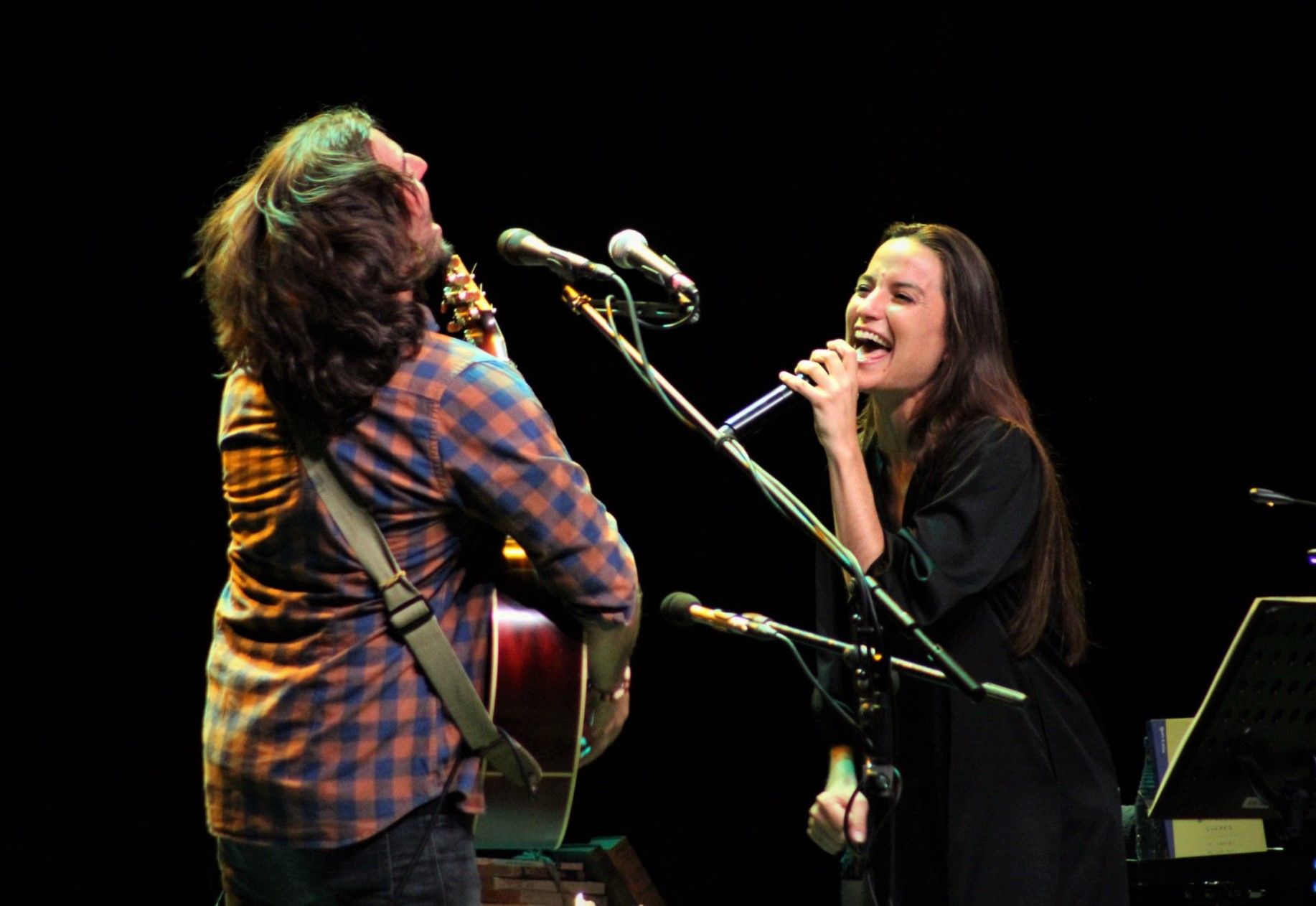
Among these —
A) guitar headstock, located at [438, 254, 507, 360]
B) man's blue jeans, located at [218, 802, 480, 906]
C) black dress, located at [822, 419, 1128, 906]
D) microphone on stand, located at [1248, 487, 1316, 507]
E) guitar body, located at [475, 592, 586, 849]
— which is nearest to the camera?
man's blue jeans, located at [218, 802, 480, 906]

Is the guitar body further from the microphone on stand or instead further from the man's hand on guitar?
the microphone on stand

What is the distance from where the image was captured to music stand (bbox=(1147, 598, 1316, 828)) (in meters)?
2.92

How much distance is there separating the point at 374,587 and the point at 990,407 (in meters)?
1.38

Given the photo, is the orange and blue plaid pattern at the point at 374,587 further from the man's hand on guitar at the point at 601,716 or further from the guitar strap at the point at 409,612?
the man's hand on guitar at the point at 601,716

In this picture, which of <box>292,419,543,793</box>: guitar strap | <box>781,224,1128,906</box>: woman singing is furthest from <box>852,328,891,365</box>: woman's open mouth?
<box>292,419,543,793</box>: guitar strap

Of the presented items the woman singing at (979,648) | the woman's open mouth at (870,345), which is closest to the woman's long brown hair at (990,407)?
the woman singing at (979,648)

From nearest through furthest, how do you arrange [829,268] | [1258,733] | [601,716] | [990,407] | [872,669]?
[872,669] < [601,716] < [990,407] < [1258,733] < [829,268]

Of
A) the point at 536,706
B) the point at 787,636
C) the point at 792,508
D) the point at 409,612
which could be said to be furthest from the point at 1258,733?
the point at 409,612

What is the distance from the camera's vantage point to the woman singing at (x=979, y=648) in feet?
7.55

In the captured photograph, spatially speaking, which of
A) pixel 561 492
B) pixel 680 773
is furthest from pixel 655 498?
pixel 561 492

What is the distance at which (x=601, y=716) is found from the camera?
2.08 meters

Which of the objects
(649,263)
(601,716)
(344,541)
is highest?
(649,263)

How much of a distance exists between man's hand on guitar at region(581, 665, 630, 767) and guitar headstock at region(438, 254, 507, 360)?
681 millimetres

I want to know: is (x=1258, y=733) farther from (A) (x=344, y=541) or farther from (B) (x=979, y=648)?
(A) (x=344, y=541)
